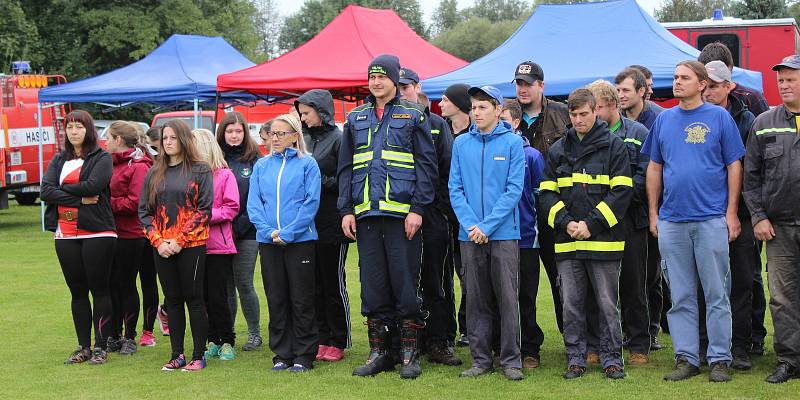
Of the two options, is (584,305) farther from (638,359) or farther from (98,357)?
(98,357)

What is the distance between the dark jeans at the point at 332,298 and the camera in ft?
24.6

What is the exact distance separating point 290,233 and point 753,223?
3206 millimetres

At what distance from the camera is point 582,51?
42.5ft

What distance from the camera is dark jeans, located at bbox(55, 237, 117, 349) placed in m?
7.40

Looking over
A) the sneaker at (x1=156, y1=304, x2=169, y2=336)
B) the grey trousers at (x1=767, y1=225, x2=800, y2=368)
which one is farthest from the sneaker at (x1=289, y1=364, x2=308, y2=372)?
the grey trousers at (x1=767, y1=225, x2=800, y2=368)

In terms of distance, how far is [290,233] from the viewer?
6914 millimetres

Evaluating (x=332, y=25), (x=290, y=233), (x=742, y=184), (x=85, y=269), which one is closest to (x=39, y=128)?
(x=332, y=25)

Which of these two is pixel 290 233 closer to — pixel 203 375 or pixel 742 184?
pixel 203 375

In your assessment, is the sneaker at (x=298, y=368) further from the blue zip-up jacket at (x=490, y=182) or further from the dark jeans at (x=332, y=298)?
the blue zip-up jacket at (x=490, y=182)

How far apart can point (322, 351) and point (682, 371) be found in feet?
9.06

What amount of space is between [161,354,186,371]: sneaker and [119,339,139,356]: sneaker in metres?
0.76

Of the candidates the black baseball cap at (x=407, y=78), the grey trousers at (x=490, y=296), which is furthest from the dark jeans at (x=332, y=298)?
the black baseball cap at (x=407, y=78)

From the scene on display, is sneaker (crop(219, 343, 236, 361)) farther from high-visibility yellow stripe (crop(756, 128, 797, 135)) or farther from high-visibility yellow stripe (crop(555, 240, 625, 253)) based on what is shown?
high-visibility yellow stripe (crop(756, 128, 797, 135))

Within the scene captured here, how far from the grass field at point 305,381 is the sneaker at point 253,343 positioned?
6.0 inches
